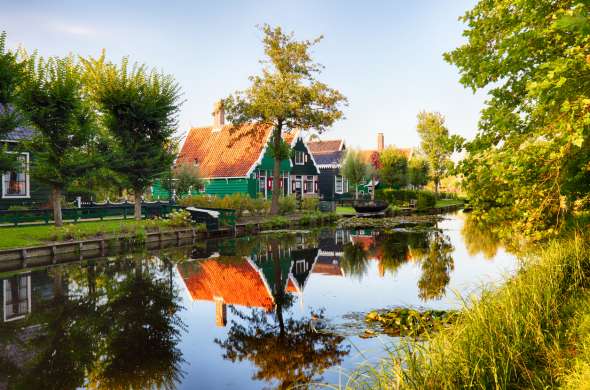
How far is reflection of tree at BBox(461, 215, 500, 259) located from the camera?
18.9 metres

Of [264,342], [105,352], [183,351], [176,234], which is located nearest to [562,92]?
[264,342]

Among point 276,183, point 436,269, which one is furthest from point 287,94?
point 436,269

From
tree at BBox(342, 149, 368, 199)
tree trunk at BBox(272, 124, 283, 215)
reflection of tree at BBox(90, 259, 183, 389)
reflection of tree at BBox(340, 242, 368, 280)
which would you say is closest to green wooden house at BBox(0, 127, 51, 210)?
tree trunk at BBox(272, 124, 283, 215)

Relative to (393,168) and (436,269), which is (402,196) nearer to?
(393,168)

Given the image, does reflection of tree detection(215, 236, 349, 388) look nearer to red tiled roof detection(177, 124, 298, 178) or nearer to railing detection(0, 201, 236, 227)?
railing detection(0, 201, 236, 227)

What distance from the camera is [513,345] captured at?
5352 millimetres

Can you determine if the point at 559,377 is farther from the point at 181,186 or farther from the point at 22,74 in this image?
the point at 181,186

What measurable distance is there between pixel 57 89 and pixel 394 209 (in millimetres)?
30876

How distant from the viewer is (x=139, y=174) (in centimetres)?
2530

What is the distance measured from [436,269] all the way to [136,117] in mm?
17013

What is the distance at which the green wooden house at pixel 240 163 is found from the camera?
1607 inches

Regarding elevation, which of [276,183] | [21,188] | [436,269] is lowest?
[436,269]

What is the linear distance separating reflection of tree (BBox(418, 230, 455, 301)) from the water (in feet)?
0.16

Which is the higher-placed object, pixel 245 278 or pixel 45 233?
pixel 45 233
